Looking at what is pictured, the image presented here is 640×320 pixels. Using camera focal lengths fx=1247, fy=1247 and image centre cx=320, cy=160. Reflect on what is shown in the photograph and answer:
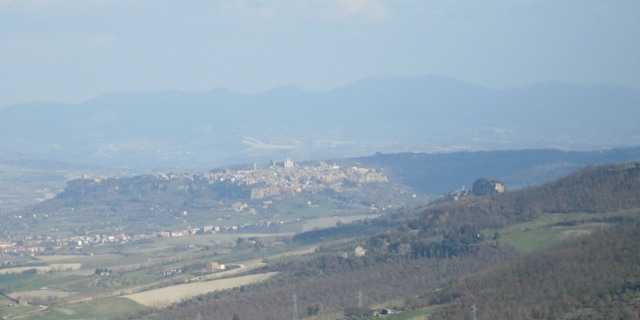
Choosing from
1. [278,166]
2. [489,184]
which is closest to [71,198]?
[278,166]

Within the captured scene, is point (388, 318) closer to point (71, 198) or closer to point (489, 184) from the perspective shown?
point (489, 184)

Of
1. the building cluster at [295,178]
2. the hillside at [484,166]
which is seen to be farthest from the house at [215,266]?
the hillside at [484,166]

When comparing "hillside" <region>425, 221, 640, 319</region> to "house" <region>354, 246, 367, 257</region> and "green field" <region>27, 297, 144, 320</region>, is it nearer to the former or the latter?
"house" <region>354, 246, 367, 257</region>

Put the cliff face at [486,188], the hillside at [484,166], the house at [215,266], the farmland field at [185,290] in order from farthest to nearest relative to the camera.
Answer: the hillside at [484,166]
the cliff face at [486,188]
the house at [215,266]
the farmland field at [185,290]

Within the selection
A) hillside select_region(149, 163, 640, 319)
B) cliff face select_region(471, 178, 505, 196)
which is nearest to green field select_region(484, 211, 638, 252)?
hillside select_region(149, 163, 640, 319)

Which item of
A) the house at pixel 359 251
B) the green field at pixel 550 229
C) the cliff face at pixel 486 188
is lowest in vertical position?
the house at pixel 359 251

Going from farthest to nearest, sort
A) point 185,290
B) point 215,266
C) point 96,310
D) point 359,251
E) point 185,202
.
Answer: point 185,202 < point 215,266 < point 359,251 < point 185,290 < point 96,310

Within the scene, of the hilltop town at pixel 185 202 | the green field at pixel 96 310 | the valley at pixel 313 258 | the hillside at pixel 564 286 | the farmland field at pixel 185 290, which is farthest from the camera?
the hilltop town at pixel 185 202

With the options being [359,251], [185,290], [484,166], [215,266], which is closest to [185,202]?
[484,166]

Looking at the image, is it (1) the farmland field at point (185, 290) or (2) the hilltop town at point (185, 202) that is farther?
(2) the hilltop town at point (185, 202)

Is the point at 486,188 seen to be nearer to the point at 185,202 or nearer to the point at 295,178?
the point at 185,202

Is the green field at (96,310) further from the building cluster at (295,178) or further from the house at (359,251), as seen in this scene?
the building cluster at (295,178)
